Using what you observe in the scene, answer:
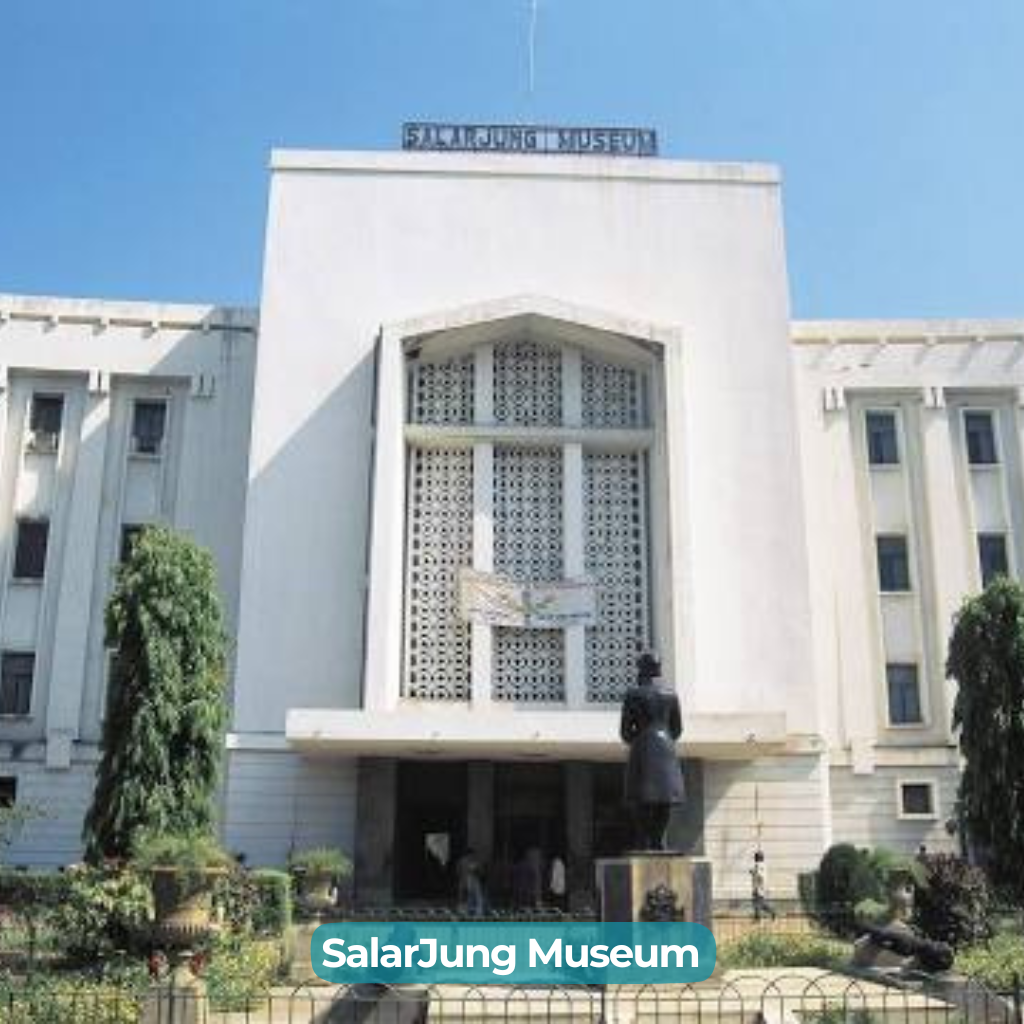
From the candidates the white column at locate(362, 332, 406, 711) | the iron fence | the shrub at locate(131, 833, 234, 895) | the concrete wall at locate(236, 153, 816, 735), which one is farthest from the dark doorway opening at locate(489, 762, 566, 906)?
the iron fence

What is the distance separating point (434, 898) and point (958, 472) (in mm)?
14395

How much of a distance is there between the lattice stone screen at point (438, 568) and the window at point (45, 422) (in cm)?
856

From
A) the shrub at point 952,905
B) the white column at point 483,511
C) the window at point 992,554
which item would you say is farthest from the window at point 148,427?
the shrub at point 952,905

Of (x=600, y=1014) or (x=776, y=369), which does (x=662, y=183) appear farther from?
(x=600, y=1014)

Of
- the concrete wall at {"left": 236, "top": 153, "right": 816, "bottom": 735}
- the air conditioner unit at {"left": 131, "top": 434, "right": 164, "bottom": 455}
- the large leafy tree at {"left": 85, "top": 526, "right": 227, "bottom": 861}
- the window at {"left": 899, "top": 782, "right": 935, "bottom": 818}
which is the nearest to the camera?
the large leafy tree at {"left": 85, "top": 526, "right": 227, "bottom": 861}

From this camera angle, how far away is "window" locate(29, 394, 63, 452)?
28062 mm

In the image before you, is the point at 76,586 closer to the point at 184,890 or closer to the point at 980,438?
the point at 184,890

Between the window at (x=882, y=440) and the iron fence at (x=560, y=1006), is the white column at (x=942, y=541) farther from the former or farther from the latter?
the iron fence at (x=560, y=1006)

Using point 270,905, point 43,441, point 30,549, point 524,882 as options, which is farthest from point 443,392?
point 270,905

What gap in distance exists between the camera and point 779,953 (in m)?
15.3

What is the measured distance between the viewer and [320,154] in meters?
27.3

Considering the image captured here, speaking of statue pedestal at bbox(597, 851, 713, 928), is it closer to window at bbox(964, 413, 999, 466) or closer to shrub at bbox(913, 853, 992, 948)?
shrub at bbox(913, 853, 992, 948)

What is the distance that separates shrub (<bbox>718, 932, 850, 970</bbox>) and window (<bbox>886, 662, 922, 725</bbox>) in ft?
37.1

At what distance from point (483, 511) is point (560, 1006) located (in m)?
14.5
